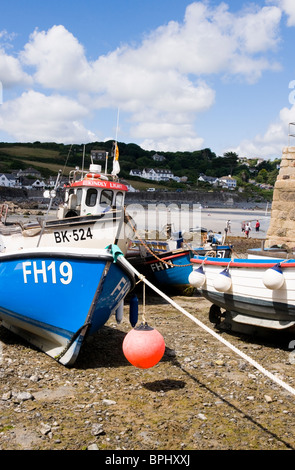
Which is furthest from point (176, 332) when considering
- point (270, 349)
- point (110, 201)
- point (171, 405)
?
point (110, 201)

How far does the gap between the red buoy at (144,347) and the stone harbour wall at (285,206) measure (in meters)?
7.57

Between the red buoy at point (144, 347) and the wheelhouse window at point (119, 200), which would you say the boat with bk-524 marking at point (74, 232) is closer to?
the wheelhouse window at point (119, 200)

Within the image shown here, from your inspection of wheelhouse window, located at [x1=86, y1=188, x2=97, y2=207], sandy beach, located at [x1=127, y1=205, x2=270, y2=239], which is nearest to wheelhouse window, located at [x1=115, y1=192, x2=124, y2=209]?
wheelhouse window, located at [x1=86, y1=188, x2=97, y2=207]

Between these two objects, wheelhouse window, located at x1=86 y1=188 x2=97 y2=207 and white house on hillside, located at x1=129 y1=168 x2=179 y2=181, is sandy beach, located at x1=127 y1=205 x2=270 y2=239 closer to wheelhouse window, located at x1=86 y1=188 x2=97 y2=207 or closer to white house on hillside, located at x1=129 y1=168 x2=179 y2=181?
wheelhouse window, located at x1=86 y1=188 x2=97 y2=207

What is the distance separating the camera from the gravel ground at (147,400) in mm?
4531

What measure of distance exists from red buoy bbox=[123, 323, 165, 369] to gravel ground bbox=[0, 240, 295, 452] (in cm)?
45

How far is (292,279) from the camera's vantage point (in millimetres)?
7168

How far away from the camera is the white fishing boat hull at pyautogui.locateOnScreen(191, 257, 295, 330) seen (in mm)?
7266

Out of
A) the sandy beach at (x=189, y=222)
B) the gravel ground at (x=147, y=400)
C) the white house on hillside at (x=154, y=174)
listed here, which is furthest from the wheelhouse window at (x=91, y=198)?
the white house on hillside at (x=154, y=174)

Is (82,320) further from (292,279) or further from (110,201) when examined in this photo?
(110,201)

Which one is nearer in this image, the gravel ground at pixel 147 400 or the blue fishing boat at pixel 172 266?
the gravel ground at pixel 147 400

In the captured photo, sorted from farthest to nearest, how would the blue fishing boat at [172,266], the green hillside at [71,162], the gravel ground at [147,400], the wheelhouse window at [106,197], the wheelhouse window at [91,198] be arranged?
the green hillside at [71,162], the blue fishing boat at [172,266], the wheelhouse window at [106,197], the wheelhouse window at [91,198], the gravel ground at [147,400]

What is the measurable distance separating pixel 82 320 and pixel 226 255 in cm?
673

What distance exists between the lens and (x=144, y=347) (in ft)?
18.5
